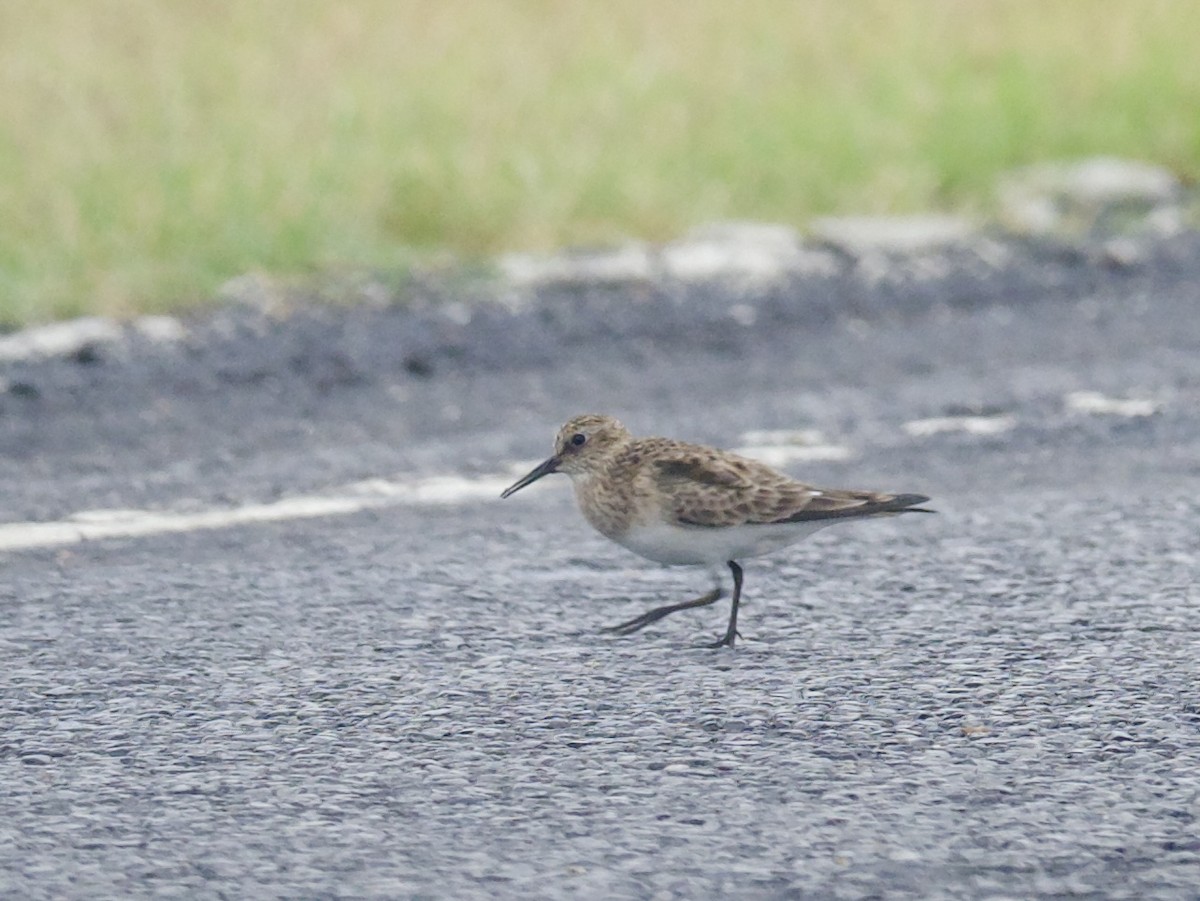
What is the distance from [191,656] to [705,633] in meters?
1.23

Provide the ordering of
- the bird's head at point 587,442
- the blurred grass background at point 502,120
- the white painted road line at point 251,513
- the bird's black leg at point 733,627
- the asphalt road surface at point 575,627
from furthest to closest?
1. the blurred grass background at point 502,120
2. the white painted road line at point 251,513
3. the bird's head at point 587,442
4. the bird's black leg at point 733,627
5. the asphalt road surface at point 575,627

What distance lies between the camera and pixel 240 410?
753 centimetres

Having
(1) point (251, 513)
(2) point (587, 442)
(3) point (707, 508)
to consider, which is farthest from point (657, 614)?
(1) point (251, 513)

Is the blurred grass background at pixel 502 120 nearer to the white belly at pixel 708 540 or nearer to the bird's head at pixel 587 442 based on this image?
the bird's head at pixel 587 442

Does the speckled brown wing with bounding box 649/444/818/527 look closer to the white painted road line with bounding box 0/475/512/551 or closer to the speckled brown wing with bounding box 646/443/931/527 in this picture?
the speckled brown wing with bounding box 646/443/931/527

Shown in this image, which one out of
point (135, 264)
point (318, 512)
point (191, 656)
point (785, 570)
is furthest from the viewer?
point (135, 264)

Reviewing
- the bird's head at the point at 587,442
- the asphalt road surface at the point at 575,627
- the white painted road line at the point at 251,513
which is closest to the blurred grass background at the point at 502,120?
the asphalt road surface at the point at 575,627

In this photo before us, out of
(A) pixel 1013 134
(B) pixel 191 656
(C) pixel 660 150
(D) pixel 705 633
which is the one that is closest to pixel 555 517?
(D) pixel 705 633

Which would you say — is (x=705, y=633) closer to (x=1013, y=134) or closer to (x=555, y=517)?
(x=555, y=517)

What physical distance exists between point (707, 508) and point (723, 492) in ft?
0.19

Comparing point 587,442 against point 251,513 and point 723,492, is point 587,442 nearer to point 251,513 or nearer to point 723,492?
point 723,492

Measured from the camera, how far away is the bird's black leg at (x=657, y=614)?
5.04 metres

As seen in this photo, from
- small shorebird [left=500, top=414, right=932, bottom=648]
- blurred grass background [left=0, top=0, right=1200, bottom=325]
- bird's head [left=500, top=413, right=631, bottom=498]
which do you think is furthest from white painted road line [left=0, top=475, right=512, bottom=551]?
blurred grass background [left=0, top=0, right=1200, bottom=325]

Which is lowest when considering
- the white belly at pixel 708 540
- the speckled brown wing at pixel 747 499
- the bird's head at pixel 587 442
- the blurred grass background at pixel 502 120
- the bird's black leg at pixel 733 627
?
the bird's black leg at pixel 733 627
